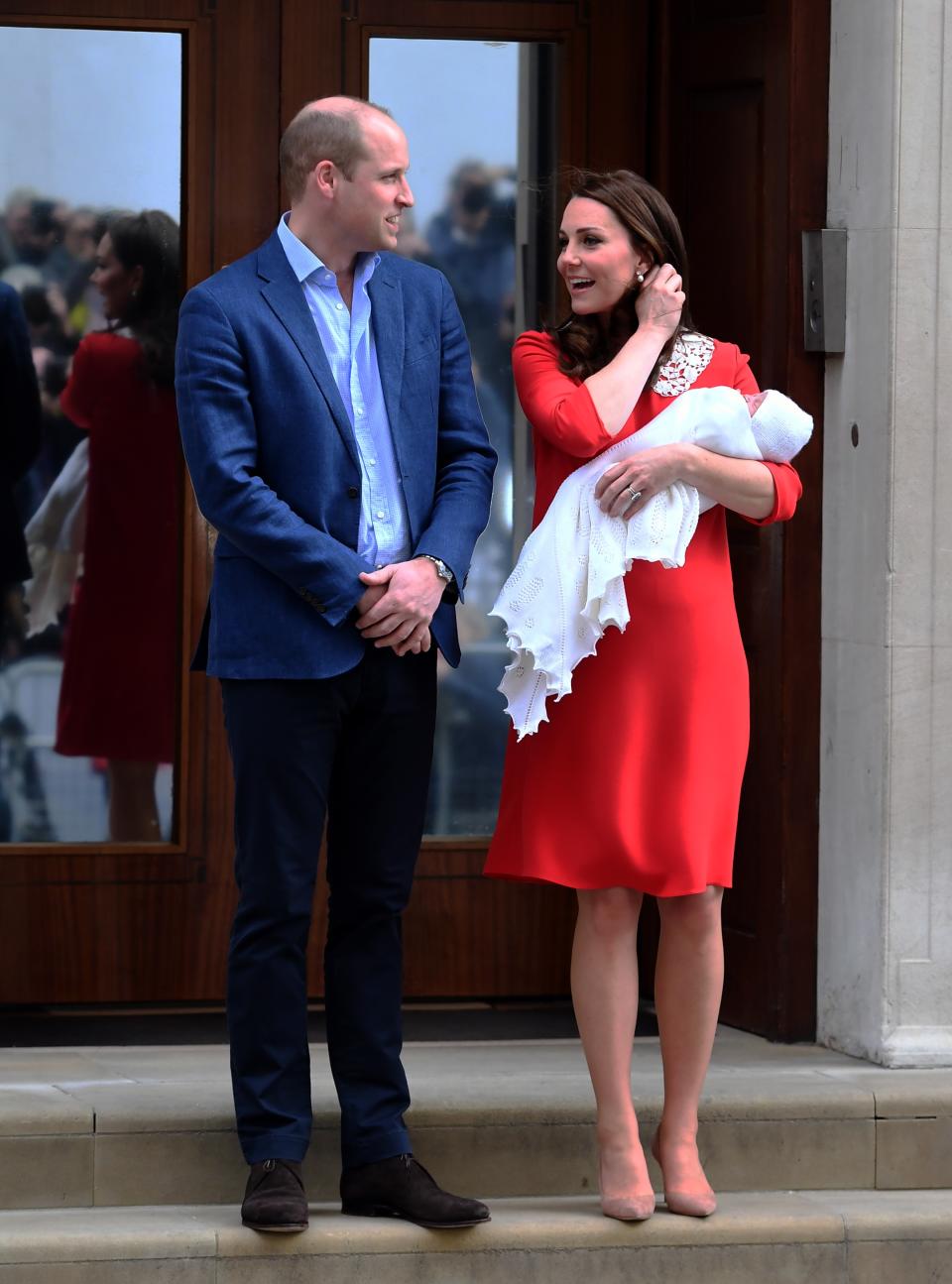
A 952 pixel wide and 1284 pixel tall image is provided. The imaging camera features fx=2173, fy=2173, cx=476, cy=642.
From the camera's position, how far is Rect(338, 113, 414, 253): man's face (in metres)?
3.71

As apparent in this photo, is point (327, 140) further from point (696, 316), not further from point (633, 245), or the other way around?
point (696, 316)

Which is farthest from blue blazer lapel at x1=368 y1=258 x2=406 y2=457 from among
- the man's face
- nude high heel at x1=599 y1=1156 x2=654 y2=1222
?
nude high heel at x1=599 y1=1156 x2=654 y2=1222

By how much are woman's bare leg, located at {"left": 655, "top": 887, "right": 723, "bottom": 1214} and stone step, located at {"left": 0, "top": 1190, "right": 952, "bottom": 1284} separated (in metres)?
0.11

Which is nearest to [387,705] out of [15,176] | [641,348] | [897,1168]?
[641,348]

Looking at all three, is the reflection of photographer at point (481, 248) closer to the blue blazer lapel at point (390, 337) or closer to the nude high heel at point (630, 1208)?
the blue blazer lapel at point (390, 337)

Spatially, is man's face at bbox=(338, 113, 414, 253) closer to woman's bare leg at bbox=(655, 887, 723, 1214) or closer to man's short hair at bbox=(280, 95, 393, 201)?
man's short hair at bbox=(280, 95, 393, 201)

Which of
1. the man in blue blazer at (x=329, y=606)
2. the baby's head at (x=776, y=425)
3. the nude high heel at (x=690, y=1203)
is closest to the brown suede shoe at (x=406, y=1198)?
the man in blue blazer at (x=329, y=606)

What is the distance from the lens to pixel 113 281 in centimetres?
516

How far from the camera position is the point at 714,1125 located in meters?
4.26

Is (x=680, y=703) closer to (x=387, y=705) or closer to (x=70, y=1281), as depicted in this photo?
(x=387, y=705)

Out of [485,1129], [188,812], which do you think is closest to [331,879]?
[485,1129]

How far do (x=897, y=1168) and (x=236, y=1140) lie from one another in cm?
132

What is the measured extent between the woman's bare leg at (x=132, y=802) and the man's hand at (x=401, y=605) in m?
1.66

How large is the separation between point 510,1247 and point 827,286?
220cm
